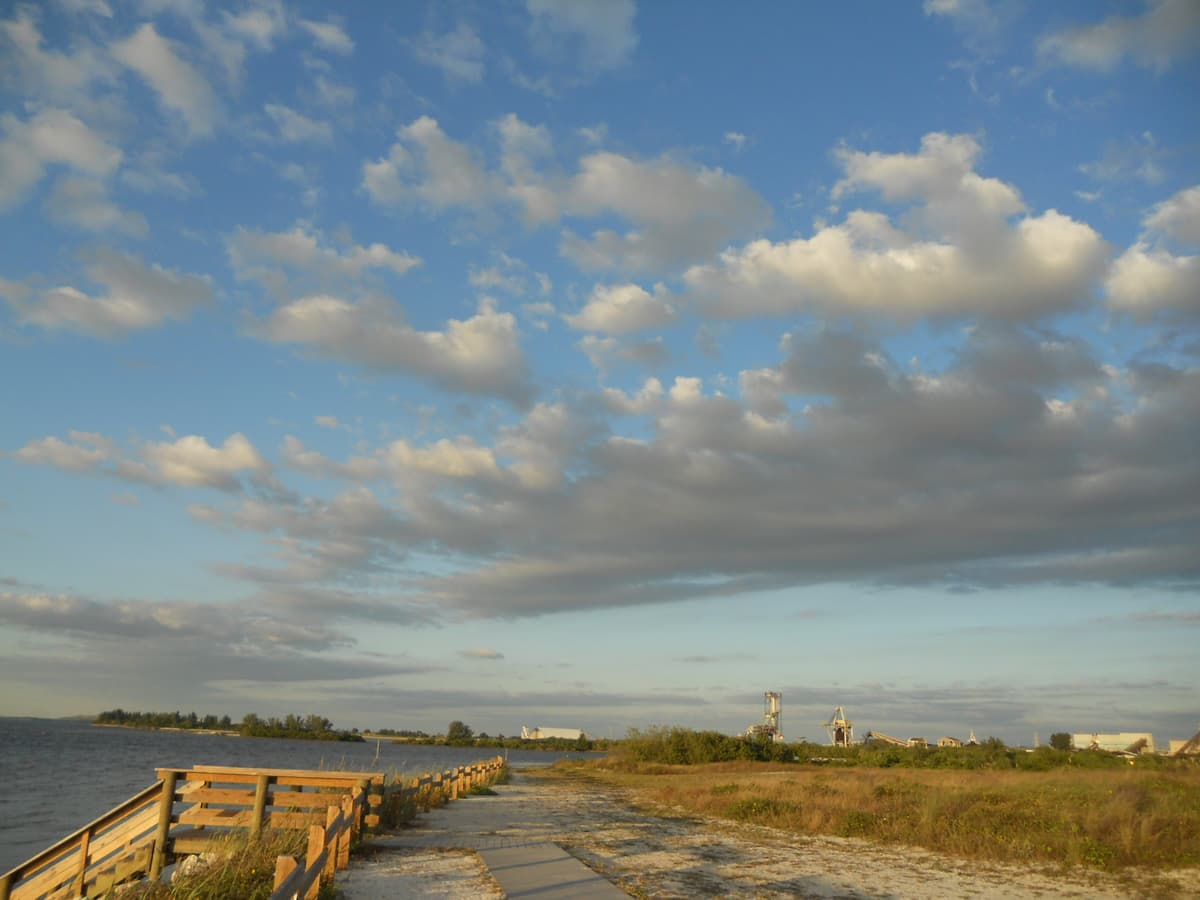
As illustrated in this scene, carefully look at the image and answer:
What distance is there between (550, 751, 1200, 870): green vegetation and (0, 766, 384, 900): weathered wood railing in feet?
37.6

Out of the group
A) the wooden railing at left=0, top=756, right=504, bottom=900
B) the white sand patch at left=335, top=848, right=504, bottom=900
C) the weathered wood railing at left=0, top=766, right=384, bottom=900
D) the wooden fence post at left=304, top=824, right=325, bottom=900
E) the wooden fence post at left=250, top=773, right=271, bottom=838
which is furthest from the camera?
the wooden fence post at left=250, top=773, right=271, bottom=838

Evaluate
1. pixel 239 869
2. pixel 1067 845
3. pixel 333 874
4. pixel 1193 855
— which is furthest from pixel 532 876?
pixel 1193 855

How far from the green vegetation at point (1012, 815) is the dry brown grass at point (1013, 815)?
0.02 metres

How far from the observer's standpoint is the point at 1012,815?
1989cm

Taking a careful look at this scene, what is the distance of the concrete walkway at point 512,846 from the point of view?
11367 mm

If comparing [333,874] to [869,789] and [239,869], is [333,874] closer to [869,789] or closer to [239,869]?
[239,869]

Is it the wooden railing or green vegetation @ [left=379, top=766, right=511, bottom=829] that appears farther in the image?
green vegetation @ [left=379, top=766, right=511, bottom=829]

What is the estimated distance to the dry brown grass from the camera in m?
16.5

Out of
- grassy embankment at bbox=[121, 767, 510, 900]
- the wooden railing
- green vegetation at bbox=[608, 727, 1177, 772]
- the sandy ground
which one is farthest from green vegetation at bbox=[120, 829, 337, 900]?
green vegetation at bbox=[608, 727, 1177, 772]

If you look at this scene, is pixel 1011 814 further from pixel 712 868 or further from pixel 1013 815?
pixel 712 868

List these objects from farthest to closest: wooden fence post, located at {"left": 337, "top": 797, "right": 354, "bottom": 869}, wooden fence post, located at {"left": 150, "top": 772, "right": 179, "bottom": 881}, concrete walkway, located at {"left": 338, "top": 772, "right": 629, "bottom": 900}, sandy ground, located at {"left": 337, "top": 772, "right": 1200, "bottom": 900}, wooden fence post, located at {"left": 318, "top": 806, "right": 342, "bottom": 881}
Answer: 1. wooden fence post, located at {"left": 150, "top": 772, "right": 179, "bottom": 881}
2. sandy ground, located at {"left": 337, "top": 772, "right": 1200, "bottom": 900}
3. wooden fence post, located at {"left": 337, "top": 797, "right": 354, "bottom": 869}
4. concrete walkway, located at {"left": 338, "top": 772, "right": 629, "bottom": 900}
5. wooden fence post, located at {"left": 318, "top": 806, "right": 342, "bottom": 881}

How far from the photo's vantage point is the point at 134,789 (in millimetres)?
40344

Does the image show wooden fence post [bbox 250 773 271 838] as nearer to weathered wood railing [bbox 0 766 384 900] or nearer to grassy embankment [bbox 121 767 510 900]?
weathered wood railing [bbox 0 766 384 900]

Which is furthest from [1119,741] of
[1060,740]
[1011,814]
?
[1011,814]
